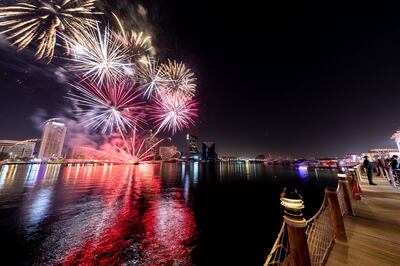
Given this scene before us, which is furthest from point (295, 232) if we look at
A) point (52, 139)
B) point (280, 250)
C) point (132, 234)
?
point (52, 139)

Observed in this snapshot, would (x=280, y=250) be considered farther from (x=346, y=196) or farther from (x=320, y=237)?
(x=346, y=196)

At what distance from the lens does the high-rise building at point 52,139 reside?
173625mm

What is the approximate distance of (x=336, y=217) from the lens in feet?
17.5

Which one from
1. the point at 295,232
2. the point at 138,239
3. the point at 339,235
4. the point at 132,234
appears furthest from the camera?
the point at 132,234

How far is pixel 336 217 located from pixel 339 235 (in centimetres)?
51

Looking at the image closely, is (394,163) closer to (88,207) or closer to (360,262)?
(360,262)

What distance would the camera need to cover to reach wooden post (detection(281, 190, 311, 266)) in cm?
294

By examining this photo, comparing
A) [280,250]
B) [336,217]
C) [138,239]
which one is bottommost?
[138,239]

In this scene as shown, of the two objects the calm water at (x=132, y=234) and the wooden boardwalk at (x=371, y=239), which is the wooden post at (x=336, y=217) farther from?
the calm water at (x=132, y=234)

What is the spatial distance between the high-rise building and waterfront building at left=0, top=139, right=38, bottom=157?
19976 millimetres

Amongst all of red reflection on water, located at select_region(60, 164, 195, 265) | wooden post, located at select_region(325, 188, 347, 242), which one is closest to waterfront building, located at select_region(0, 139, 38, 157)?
red reflection on water, located at select_region(60, 164, 195, 265)

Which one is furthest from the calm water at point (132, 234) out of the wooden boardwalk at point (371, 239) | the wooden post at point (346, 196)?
the wooden boardwalk at point (371, 239)

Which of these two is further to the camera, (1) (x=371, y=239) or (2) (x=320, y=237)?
(2) (x=320, y=237)

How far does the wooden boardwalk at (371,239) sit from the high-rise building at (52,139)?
770ft
